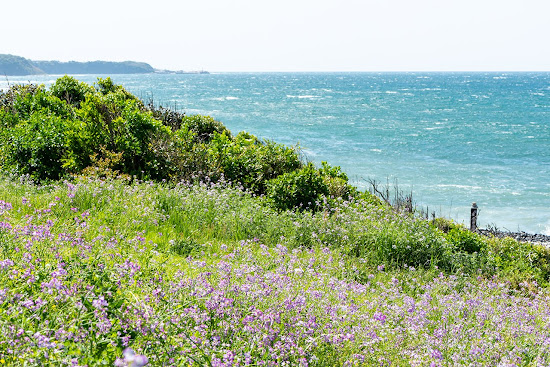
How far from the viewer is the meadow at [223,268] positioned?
325 centimetres

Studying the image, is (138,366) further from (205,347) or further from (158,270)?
(158,270)

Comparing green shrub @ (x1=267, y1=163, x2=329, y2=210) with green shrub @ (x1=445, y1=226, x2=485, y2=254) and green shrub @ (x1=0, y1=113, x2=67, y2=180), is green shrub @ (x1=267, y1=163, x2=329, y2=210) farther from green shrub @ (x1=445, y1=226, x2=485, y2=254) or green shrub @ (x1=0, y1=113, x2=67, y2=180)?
green shrub @ (x1=0, y1=113, x2=67, y2=180)

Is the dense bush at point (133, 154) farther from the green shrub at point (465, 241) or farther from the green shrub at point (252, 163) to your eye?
the green shrub at point (465, 241)

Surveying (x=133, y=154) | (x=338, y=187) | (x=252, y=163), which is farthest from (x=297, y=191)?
(x=133, y=154)

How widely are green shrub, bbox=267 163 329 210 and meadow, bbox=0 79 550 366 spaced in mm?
35

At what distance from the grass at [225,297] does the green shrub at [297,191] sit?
1.67 m

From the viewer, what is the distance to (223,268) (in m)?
4.66

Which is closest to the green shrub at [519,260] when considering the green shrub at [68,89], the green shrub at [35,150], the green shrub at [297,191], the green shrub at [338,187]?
the green shrub at [338,187]

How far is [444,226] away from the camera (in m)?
13.4

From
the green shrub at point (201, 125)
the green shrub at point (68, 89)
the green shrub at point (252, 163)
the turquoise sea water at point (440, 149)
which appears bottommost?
the turquoise sea water at point (440, 149)

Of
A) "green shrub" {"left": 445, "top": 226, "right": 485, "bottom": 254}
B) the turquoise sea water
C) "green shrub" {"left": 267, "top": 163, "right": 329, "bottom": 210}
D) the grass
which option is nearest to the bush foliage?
"green shrub" {"left": 267, "top": 163, "right": 329, "bottom": 210}

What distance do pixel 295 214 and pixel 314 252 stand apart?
231cm

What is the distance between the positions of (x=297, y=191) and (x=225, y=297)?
668cm

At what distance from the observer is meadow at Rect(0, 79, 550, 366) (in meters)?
3.25
